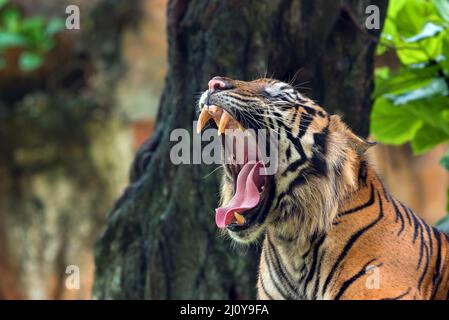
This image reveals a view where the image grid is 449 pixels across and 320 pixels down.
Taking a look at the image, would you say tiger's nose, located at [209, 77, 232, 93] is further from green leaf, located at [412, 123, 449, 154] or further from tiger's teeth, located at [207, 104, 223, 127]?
green leaf, located at [412, 123, 449, 154]

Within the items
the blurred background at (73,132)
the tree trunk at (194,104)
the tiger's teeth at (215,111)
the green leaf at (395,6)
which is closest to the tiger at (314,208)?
the tiger's teeth at (215,111)

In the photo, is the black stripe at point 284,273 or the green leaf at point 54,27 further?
the green leaf at point 54,27

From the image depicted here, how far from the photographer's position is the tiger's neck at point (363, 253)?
289cm

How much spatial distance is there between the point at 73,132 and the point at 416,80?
470 centimetres

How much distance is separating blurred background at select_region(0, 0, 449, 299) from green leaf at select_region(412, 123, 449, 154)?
11.4 feet

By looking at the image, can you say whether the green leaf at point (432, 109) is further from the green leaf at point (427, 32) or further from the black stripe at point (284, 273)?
the black stripe at point (284, 273)

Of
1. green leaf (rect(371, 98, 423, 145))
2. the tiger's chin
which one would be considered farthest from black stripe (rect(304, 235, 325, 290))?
green leaf (rect(371, 98, 423, 145))

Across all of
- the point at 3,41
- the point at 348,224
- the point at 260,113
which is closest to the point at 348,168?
the point at 348,224

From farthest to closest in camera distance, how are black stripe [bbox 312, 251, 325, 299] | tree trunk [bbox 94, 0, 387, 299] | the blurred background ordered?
the blurred background < tree trunk [bbox 94, 0, 387, 299] < black stripe [bbox 312, 251, 325, 299]

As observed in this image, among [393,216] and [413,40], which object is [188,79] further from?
[393,216]

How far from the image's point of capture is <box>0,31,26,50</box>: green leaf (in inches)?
315

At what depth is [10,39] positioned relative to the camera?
7.98 meters

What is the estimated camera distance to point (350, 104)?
4.30m

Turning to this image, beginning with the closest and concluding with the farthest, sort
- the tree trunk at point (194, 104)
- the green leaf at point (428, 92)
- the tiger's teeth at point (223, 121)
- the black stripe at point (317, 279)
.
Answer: the tiger's teeth at point (223, 121)
the black stripe at point (317, 279)
the tree trunk at point (194, 104)
the green leaf at point (428, 92)
